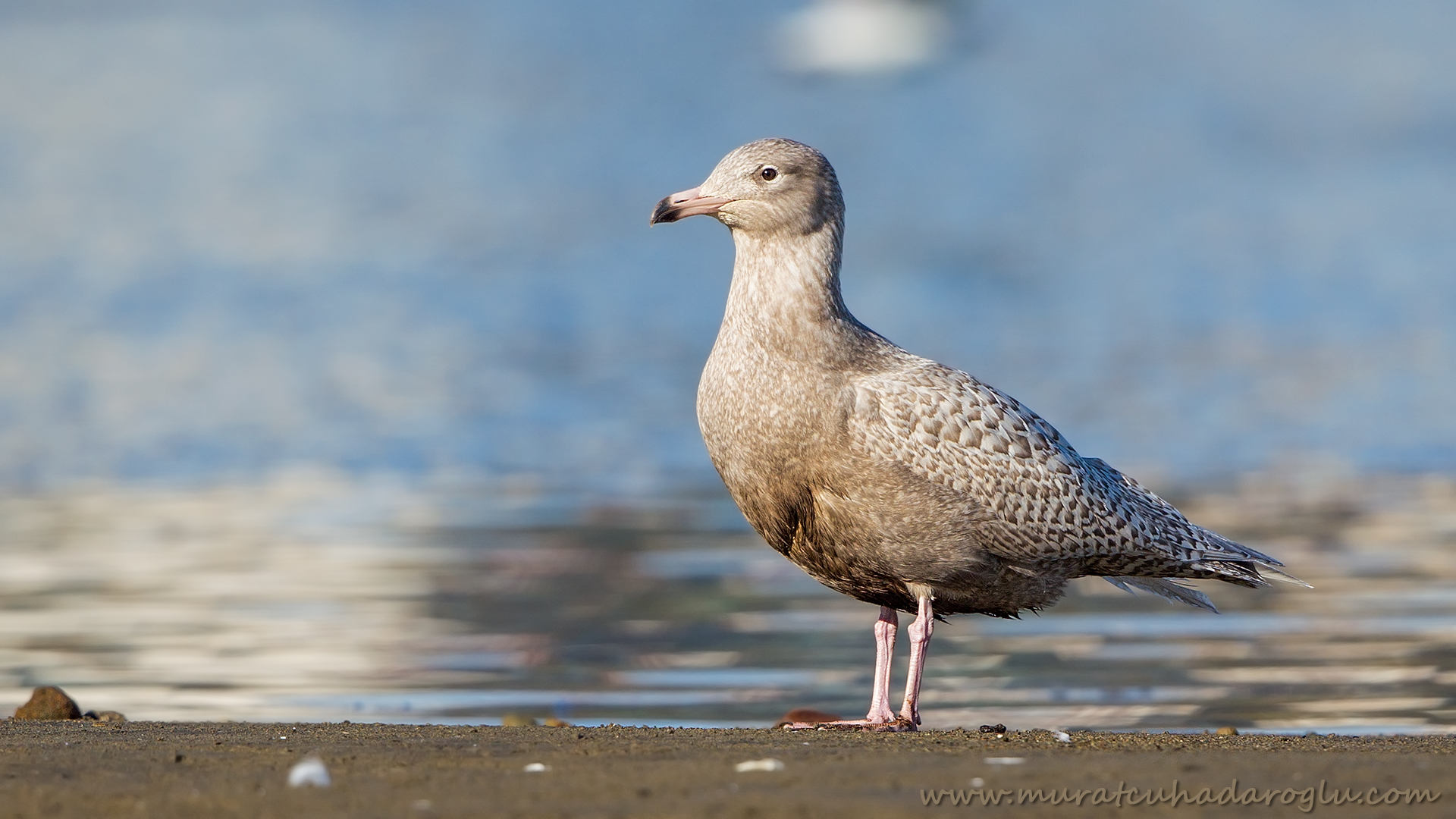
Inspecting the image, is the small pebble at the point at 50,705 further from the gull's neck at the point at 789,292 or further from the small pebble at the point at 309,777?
the gull's neck at the point at 789,292

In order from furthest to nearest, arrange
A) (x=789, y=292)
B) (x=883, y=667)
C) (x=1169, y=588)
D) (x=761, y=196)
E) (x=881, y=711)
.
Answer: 1. (x=1169, y=588)
2. (x=761, y=196)
3. (x=789, y=292)
4. (x=883, y=667)
5. (x=881, y=711)

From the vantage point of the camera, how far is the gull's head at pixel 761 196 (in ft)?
27.5

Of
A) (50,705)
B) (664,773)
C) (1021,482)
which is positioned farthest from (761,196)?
(50,705)

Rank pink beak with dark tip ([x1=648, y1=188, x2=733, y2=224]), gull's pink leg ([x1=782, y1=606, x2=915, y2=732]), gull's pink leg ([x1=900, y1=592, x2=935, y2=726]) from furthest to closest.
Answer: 1. pink beak with dark tip ([x1=648, y1=188, x2=733, y2=224])
2. gull's pink leg ([x1=900, y1=592, x2=935, y2=726])
3. gull's pink leg ([x1=782, y1=606, x2=915, y2=732])

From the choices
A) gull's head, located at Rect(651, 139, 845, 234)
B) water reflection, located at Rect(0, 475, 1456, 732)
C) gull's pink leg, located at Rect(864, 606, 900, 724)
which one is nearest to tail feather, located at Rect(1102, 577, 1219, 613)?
water reflection, located at Rect(0, 475, 1456, 732)

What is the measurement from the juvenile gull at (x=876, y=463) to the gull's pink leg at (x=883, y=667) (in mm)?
10

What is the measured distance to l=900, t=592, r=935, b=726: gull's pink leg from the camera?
7.72 meters

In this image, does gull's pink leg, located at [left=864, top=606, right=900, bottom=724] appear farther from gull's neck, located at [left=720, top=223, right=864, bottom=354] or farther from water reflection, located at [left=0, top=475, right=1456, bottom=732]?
gull's neck, located at [left=720, top=223, right=864, bottom=354]

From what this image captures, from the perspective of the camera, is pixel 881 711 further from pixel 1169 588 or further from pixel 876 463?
pixel 1169 588

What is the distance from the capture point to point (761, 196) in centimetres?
838

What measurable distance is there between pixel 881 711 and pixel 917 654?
0.29m

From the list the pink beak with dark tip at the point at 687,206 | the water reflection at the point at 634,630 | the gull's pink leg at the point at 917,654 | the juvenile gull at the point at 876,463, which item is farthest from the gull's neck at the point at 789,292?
the water reflection at the point at 634,630

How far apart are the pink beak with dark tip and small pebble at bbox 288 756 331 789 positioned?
329 centimetres

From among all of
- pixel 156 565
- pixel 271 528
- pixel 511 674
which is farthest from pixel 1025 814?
pixel 271 528
